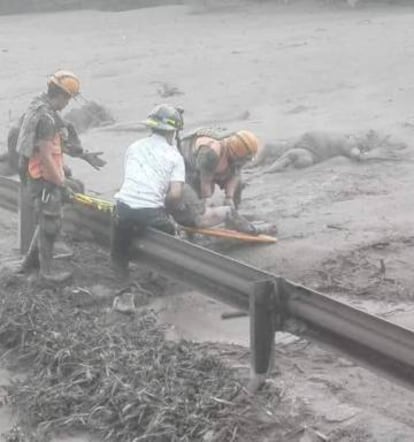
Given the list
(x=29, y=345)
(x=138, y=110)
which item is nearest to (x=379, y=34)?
(x=138, y=110)

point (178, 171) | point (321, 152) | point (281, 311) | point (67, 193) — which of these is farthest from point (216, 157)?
point (321, 152)

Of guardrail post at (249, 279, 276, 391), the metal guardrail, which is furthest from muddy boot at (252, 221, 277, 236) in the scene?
guardrail post at (249, 279, 276, 391)

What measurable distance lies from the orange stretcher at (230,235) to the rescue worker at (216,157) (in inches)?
15.5

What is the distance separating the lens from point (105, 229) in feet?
28.6

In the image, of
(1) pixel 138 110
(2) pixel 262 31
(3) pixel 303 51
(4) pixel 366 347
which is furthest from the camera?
(2) pixel 262 31

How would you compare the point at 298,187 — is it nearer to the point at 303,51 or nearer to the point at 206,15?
the point at 303,51

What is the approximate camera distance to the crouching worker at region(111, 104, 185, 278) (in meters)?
8.21

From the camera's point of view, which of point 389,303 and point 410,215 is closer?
point 389,303

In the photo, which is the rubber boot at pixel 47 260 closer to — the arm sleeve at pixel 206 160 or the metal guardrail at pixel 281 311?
the metal guardrail at pixel 281 311

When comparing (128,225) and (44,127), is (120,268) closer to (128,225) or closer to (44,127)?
(128,225)

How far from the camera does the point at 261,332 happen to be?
252 inches

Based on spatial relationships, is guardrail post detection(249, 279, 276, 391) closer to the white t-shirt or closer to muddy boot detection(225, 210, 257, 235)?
the white t-shirt

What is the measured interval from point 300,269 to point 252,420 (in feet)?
8.98

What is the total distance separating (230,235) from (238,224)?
31cm
